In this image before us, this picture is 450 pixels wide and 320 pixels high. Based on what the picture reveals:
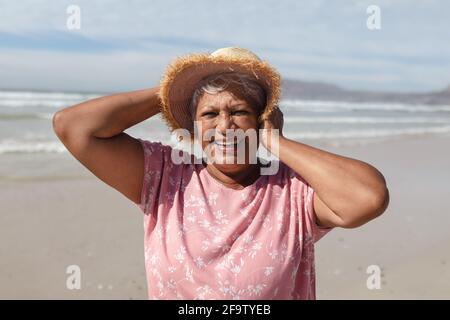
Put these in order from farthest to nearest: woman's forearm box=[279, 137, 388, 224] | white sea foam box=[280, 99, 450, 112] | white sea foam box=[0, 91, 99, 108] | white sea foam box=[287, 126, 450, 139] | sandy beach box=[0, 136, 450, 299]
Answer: white sea foam box=[280, 99, 450, 112] → white sea foam box=[0, 91, 99, 108] → white sea foam box=[287, 126, 450, 139] → sandy beach box=[0, 136, 450, 299] → woman's forearm box=[279, 137, 388, 224]

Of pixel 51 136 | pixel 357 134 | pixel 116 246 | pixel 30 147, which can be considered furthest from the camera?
pixel 357 134

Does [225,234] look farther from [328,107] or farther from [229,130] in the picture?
[328,107]

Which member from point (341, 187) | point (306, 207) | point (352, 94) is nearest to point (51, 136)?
point (306, 207)

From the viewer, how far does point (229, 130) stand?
214 centimetres

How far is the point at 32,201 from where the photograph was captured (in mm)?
6492

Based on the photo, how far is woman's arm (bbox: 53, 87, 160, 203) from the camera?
2.15 m

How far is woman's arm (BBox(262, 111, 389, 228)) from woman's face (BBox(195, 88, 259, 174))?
0.63 ft

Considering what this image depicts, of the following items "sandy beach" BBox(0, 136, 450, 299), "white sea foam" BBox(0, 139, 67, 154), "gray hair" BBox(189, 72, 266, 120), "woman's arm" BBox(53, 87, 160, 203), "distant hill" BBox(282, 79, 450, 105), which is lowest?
"sandy beach" BBox(0, 136, 450, 299)

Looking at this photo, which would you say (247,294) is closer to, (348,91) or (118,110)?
(118,110)

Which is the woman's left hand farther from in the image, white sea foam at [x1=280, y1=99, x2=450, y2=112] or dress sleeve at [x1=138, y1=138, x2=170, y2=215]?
white sea foam at [x1=280, y1=99, x2=450, y2=112]

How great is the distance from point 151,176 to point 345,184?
0.78 metres

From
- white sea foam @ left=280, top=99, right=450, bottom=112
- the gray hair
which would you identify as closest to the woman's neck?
the gray hair

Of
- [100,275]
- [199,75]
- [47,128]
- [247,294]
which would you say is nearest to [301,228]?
[247,294]
